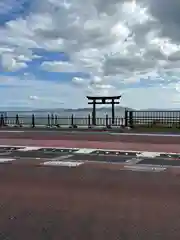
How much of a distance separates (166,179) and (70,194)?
2811mm

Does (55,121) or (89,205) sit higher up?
(55,121)

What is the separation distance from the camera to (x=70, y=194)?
8.91m

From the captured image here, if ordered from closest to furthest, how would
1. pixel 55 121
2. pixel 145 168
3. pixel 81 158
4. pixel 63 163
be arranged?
pixel 145 168 < pixel 63 163 < pixel 81 158 < pixel 55 121

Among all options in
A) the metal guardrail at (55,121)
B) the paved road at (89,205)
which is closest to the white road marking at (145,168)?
the paved road at (89,205)

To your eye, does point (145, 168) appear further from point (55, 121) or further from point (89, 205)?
point (55, 121)

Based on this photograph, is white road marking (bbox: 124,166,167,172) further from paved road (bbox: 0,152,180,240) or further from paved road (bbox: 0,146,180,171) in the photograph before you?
paved road (bbox: 0,152,180,240)

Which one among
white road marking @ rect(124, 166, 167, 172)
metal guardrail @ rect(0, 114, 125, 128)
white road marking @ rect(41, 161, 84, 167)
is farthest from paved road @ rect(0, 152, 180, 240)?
metal guardrail @ rect(0, 114, 125, 128)

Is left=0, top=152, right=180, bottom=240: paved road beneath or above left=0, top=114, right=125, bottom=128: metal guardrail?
beneath

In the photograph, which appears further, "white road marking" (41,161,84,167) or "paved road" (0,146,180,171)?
"paved road" (0,146,180,171)

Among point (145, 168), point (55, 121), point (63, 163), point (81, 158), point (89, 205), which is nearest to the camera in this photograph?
point (89, 205)

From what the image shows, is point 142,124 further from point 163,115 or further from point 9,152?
point 9,152

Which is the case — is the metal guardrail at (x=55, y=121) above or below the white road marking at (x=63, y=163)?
above

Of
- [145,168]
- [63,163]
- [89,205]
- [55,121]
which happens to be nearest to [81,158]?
[63,163]

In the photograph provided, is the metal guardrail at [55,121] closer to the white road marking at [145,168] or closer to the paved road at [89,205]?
the white road marking at [145,168]
